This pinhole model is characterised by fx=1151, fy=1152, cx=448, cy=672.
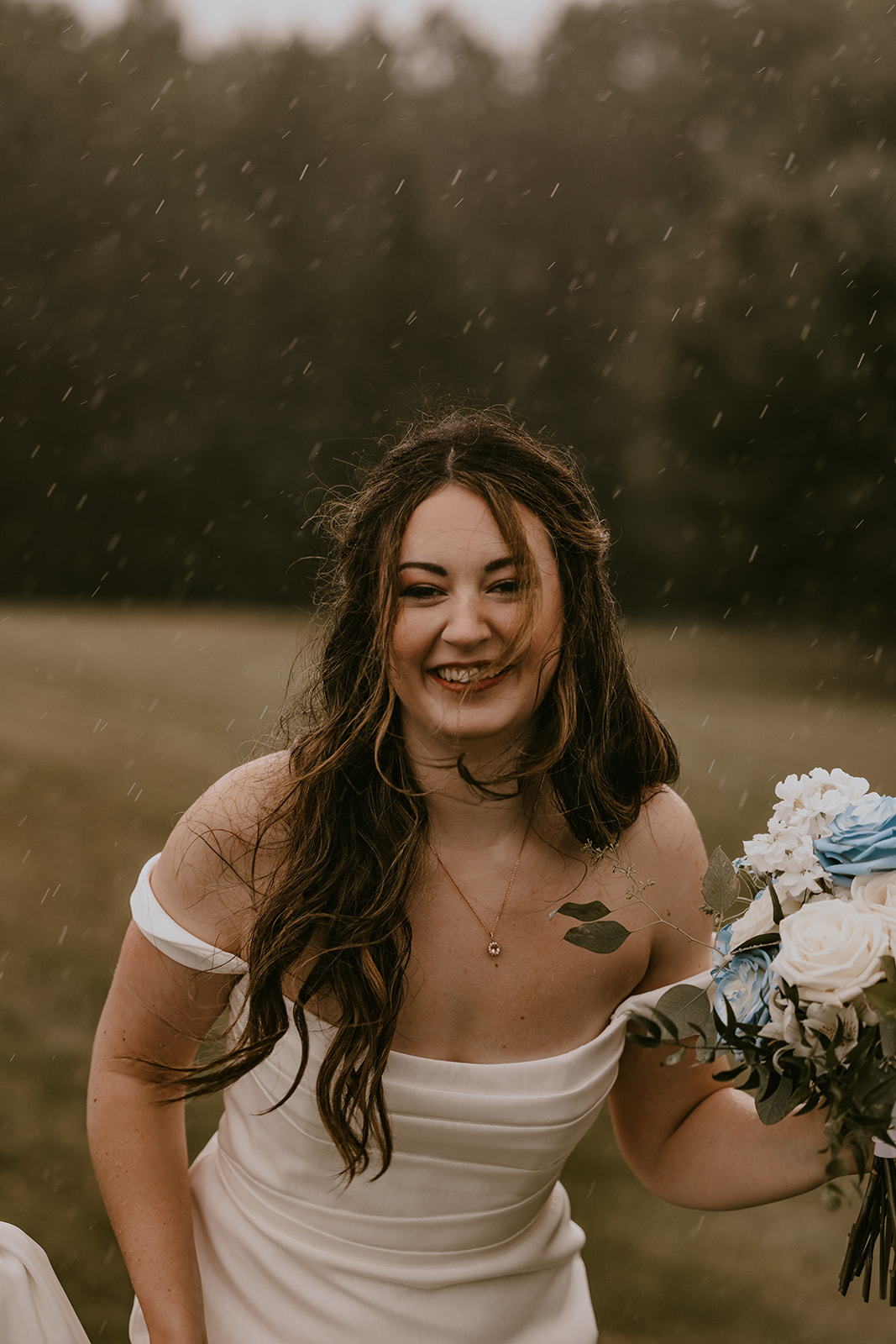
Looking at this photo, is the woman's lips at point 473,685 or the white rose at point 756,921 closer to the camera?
the white rose at point 756,921

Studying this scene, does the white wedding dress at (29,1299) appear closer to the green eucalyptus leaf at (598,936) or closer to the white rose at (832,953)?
the green eucalyptus leaf at (598,936)

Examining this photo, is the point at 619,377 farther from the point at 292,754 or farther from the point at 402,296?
the point at 292,754

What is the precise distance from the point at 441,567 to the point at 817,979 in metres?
0.53

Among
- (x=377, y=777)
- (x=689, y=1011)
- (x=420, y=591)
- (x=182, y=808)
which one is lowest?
(x=182, y=808)

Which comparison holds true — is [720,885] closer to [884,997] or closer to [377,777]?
[884,997]

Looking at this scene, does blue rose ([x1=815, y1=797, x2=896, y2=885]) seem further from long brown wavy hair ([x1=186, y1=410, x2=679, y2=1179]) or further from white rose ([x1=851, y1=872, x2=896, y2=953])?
long brown wavy hair ([x1=186, y1=410, x2=679, y2=1179])

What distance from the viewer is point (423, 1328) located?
131 centimetres

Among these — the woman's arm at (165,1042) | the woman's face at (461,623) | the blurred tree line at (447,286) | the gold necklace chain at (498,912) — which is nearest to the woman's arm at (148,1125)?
the woman's arm at (165,1042)

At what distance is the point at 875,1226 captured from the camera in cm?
105

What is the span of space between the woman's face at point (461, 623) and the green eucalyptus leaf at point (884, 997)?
1.43ft

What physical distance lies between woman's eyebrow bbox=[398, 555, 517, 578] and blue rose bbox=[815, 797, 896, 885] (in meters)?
0.41

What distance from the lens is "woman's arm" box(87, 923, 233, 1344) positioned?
129 cm

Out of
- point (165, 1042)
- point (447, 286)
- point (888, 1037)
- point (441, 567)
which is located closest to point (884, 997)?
point (888, 1037)

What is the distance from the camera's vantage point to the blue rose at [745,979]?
40.4 inches
